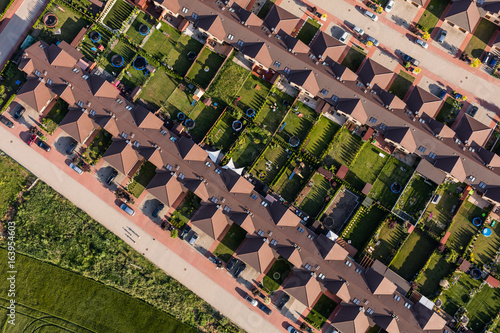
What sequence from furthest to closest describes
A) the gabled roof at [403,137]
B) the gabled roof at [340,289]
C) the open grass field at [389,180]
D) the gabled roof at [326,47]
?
the open grass field at [389,180]
the gabled roof at [326,47]
the gabled roof at [403,137]
the gabled roof at [340,289]

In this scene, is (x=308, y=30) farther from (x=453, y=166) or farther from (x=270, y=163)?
(x=453, y=166)

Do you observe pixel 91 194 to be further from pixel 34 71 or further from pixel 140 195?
pixel 34 71

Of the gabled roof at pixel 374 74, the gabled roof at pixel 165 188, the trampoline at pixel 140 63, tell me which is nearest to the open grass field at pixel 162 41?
the trampoline at pixel 140 63

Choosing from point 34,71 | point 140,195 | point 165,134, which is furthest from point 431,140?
point 34,71

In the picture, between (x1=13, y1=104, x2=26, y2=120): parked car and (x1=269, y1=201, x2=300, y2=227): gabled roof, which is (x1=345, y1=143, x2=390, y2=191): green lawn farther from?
(x1=13, y1=104, x2=26, y2=120): parked car

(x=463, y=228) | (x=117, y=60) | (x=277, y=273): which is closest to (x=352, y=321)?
(x=277, y=273)

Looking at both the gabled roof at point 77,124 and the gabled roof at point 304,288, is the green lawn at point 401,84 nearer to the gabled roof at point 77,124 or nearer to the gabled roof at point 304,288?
the gabled roof at point 304,288

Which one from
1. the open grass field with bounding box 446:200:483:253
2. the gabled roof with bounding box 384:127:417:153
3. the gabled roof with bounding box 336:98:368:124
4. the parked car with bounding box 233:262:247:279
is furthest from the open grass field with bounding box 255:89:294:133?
the open grass field with bounding box 446:200:483:253
